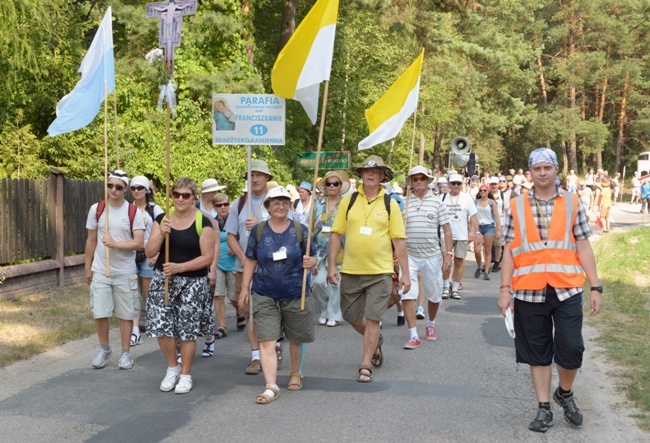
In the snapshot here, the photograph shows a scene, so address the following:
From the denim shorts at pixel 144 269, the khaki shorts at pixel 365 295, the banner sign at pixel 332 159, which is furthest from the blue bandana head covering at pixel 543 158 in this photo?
the banner sign at pixel 332 159

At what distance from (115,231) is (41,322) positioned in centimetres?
309

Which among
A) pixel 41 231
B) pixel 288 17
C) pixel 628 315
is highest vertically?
pixel 288 17

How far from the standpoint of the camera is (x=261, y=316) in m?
A: 7.21

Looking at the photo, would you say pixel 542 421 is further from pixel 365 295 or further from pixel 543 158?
pixel 365 295

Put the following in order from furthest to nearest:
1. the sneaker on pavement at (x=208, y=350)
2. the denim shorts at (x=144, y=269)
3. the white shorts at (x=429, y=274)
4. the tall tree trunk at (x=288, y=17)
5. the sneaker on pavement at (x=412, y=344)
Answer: the tall tree trunk at (x=288, y=17) → the denim shorts at (x=144, y=269) → the white shorts at (x=429, y=274) → the sneaker on pavement at (x=412, y=344) → the sneaker on pavement at (x=208, y=350)

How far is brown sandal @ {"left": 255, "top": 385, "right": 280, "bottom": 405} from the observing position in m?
6.88

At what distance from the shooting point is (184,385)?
7277mm

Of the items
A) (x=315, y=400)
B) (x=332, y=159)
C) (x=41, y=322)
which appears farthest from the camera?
(x=332, y=159)

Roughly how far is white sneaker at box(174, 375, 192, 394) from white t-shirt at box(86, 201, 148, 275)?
1.49 meters

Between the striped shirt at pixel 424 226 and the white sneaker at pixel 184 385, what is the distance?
354 cm

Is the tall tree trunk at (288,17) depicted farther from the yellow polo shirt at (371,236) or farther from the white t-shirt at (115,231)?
the yellow polo shirt at (371,236)

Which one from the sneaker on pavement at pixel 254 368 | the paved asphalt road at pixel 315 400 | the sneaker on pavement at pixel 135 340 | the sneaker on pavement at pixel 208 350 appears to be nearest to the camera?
the paved asphalt road at pixel 315 400

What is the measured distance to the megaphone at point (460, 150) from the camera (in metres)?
25.6

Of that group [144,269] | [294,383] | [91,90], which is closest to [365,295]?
[294,383]
